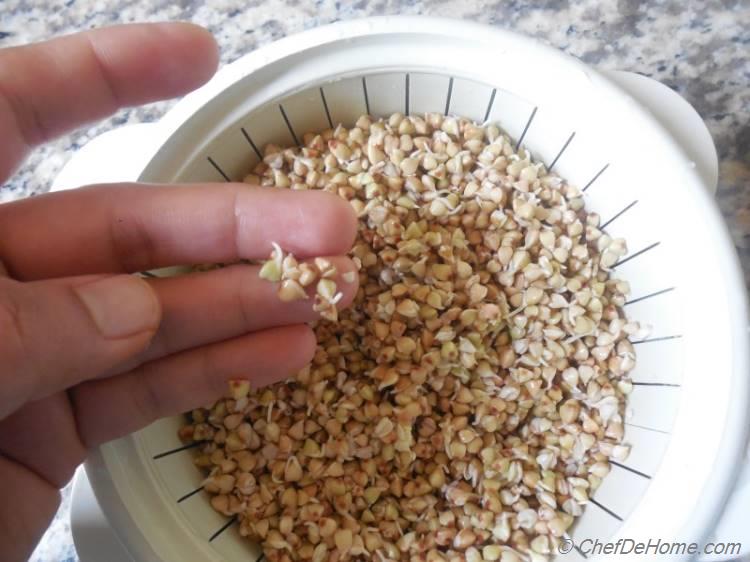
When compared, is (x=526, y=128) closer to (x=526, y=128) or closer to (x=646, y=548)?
(x=526, y=128)

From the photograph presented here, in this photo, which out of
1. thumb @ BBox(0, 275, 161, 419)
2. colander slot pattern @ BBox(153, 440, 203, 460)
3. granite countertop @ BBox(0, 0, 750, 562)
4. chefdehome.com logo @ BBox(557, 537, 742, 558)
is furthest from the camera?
granite countertop @ BBox(0, 0, 750, 562)

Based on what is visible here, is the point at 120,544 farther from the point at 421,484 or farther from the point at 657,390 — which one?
the point at 657,390

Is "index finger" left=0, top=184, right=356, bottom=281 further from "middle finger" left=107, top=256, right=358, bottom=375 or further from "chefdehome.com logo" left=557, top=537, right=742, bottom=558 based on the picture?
"chefdehome.com logo" left=557, top=537, right=742, bottom=558

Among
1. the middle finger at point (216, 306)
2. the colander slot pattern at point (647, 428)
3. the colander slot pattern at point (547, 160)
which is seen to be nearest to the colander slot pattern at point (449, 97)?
the colander slot pattern at point (547, 160)

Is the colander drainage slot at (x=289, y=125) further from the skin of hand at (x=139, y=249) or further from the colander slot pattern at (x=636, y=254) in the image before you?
the colander slot pattern at (x=636, y=254)

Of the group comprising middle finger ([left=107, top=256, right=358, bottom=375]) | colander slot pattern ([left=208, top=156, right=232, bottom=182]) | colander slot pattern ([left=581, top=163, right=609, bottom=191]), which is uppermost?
colander slot pattern ([left=581, top=163, right=609, bottom=191])

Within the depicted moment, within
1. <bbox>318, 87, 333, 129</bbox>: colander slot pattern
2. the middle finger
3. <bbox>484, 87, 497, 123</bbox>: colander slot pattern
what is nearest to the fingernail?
the middle finger

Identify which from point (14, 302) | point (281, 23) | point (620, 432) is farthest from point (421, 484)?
point (281, 23)
